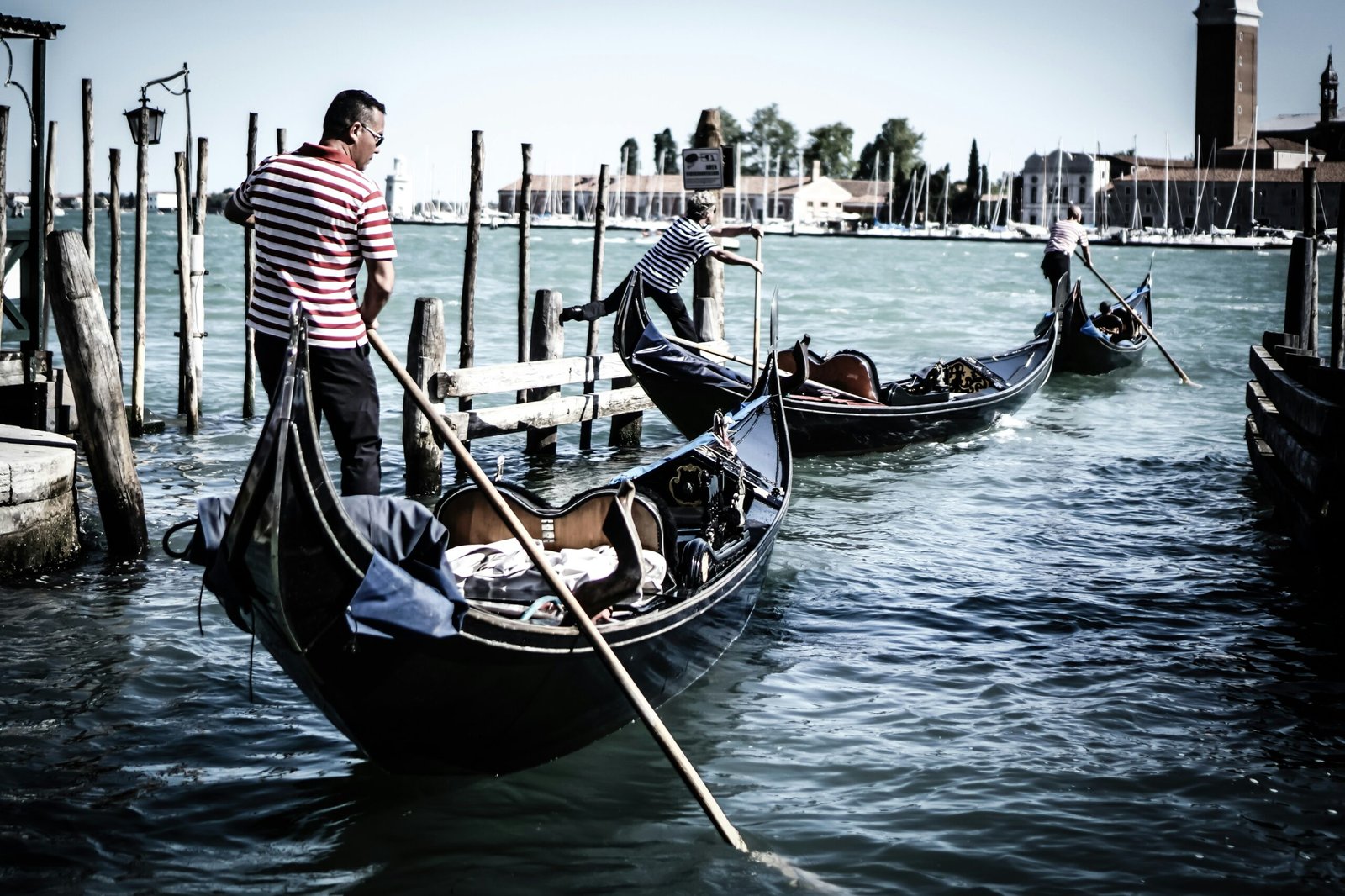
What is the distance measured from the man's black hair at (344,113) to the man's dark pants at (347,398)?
0.52m

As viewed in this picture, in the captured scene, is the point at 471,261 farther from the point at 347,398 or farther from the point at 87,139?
the point at 347,398

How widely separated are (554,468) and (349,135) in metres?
4.24

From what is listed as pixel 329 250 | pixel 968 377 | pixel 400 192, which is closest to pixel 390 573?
pixel 329 250

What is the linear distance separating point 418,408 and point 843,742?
3219 millimetres

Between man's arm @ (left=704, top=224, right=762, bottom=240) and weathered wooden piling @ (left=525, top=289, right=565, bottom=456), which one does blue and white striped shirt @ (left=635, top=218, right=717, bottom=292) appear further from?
weathered wooden piling @ (left=525, top=289, right=565, bottom=456)

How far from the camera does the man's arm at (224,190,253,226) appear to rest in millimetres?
3467

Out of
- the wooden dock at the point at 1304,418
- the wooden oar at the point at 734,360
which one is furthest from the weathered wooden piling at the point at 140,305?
the wooden dock at the point at 1304,418

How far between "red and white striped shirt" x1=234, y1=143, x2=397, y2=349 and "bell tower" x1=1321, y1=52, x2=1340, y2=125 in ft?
255

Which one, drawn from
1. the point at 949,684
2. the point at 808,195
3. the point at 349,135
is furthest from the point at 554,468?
the point at 808,195

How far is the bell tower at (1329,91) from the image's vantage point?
7225cm

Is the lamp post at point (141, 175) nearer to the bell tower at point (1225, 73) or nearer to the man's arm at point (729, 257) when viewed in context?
the man's arm at point (729, 257)

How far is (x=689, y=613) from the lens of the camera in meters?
3.46

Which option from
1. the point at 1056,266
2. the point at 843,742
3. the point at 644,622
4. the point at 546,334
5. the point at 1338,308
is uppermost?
the point at 1056,266

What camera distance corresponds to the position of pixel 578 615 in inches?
111
